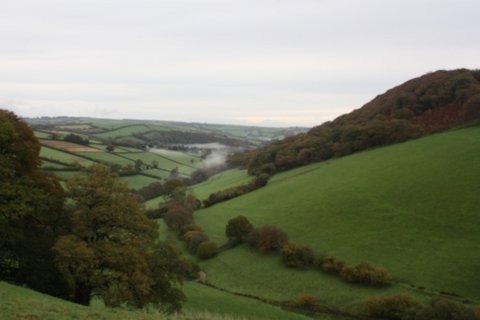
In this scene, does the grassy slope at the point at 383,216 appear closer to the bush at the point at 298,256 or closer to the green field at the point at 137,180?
the bush at the point at 298,256

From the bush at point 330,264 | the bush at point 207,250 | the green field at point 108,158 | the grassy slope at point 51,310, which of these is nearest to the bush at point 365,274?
the bush at point 330,264

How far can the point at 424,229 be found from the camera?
2098 inches

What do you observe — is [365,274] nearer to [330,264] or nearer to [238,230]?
[330,264]

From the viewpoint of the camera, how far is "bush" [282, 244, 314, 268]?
5128cm

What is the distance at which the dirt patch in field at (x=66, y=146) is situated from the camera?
4735 inches

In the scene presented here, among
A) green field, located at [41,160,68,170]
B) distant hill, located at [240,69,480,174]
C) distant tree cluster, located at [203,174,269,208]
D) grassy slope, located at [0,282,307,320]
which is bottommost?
distant tree cluster, located at [203,174,269,208]

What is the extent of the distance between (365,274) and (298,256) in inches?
363

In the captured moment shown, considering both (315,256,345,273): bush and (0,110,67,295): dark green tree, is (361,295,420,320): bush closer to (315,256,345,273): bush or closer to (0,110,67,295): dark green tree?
(315,256,345,273): bush

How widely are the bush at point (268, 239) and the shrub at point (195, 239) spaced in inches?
283

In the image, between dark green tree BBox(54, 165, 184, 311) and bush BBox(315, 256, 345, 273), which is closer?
dark green tree BBox(54, 165, 184, 311)

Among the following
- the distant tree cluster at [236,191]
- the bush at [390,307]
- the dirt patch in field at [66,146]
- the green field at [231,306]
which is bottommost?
the green field at [231,306]

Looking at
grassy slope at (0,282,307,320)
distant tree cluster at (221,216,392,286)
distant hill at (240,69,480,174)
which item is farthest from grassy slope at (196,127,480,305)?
grassy slope at (0,282,307,320)

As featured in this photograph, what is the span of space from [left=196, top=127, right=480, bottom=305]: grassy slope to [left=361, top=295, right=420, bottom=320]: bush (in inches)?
140

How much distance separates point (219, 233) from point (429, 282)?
108 ft
